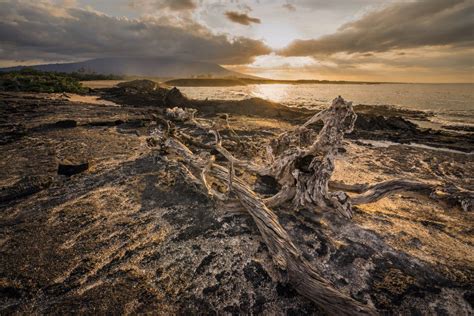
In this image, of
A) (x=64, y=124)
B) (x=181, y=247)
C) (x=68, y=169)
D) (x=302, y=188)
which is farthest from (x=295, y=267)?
(x=64, y=124)

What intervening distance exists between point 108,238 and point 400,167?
8.07m

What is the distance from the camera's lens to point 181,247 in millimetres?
3139

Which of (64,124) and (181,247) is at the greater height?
(64,124)

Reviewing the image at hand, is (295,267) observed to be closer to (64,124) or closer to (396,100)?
(64,124)

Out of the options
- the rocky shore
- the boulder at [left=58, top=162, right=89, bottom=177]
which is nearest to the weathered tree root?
the rocky shore

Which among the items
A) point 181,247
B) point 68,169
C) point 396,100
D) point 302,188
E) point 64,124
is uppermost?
point 396,100

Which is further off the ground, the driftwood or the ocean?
the ocean

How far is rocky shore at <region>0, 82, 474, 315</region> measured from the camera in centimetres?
243

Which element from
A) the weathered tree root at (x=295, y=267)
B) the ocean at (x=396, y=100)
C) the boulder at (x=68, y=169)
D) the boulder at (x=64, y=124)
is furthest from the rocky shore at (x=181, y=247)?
the ocean at (x=396, y=100)

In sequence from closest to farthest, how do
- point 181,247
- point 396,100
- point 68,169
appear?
1. point 181,247
2. point 68,169
3. point 396,100

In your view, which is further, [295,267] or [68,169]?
[68,169]

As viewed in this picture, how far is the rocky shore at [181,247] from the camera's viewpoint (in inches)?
95.6

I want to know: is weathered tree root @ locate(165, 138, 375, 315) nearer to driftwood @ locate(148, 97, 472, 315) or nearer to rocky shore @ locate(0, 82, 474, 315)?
driftwood @ locate(148, 97, 472, 315)

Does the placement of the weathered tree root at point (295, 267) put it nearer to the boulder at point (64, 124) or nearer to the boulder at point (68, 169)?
the boulder at point (68, 169)
